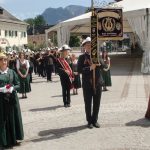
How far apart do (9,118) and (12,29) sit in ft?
258

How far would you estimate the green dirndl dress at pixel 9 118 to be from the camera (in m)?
8.23

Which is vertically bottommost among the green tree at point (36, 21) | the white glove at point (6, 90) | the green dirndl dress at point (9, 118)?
the green dirndl dress at point (9, 118)

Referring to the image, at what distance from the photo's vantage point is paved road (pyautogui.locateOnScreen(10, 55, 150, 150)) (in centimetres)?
827

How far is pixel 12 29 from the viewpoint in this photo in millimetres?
85750

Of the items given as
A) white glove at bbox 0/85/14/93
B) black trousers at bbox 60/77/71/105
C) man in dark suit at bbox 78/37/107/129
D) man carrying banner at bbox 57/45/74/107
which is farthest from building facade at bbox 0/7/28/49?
white glove at bbox 0/85/14/93

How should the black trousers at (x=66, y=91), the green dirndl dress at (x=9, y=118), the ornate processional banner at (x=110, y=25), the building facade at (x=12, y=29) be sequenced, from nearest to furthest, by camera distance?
the green dirndl dress at (x=9, y=118), the ornate processional banner at (x=110, y=25), the black trousers at (x=66, y=91), the building facade at (x=12, y=29)

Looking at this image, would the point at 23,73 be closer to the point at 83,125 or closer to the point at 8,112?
the point at 83,125

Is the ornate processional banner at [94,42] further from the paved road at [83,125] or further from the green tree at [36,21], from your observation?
the green tree at [36,21]

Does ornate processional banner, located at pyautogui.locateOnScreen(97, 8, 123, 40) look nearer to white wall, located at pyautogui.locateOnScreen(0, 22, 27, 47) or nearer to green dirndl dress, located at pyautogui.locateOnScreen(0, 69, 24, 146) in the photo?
green dirndl dress, located at pyautogui.locateOnScreen(0, 69, 24, 146)

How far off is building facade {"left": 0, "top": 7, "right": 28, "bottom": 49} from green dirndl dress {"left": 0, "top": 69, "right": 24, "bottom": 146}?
72.2 m

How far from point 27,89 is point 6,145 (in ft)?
25.9

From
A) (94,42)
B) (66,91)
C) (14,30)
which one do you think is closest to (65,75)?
(66,91)

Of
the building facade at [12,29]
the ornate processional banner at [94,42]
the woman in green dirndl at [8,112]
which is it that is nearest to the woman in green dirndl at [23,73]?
the ornate processional banner at [94,42]

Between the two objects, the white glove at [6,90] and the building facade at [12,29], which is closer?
the white glove at [6,90]
